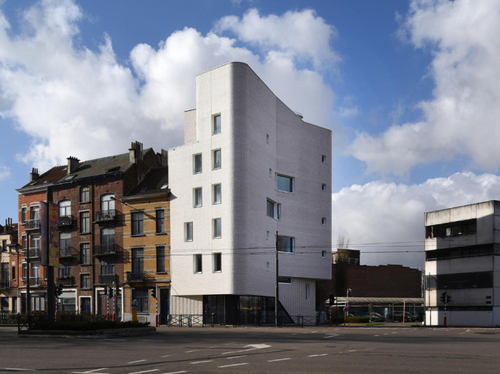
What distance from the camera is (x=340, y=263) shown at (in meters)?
82.3

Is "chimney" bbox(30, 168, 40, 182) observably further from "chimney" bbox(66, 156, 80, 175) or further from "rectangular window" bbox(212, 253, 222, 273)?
"rectangular window" bbox(212, 253, 222, 273)

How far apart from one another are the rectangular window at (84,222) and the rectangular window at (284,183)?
1813 centimetres

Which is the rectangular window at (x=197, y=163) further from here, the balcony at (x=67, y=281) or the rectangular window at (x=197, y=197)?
the balcony at (x=67, y=281)

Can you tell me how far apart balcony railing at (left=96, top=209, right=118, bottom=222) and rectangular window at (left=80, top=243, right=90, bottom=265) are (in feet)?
10.5

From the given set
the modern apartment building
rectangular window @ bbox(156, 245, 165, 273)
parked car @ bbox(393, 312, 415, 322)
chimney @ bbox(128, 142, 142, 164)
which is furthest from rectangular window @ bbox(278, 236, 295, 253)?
parked car @ bbox(393, 312, 415, 322)

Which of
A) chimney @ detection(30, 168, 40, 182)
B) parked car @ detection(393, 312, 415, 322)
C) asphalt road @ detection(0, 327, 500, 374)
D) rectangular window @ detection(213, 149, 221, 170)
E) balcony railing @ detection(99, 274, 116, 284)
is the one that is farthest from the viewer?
parked car @ detection(393, 312, 415, 322)

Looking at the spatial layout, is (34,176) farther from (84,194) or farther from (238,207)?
(238,207)

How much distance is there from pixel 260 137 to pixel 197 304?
1520 cm

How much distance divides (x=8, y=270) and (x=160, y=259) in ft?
66.0

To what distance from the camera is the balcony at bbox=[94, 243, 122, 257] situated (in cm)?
5901

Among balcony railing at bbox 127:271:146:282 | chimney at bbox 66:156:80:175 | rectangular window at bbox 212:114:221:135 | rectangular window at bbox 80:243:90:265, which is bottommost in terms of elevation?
balcony railing at bbox 127:271:146:282

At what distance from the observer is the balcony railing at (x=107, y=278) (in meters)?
58.7

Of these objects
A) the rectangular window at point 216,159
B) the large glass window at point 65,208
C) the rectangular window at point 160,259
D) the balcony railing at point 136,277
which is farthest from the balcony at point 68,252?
the rectangular window at point 216,159

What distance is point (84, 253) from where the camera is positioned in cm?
6169
